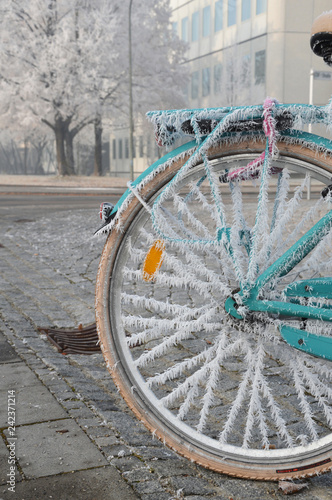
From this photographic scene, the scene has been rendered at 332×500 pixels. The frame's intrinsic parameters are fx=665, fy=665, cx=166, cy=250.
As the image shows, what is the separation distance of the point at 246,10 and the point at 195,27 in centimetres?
713

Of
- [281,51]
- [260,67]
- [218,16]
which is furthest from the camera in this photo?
[218,16]

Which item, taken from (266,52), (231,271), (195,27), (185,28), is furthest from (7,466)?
(185,28)

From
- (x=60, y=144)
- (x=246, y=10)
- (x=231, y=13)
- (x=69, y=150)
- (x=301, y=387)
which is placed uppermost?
(x=231, y=13)

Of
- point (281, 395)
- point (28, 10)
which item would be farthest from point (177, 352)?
point (28, 10)

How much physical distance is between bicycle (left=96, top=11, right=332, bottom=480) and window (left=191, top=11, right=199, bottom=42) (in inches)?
1946

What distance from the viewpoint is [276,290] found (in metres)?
2.10

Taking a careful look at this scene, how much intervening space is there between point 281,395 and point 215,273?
1041 millimetres

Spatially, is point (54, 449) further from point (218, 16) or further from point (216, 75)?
point (218, 16)

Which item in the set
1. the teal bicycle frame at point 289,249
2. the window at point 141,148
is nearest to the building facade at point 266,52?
the window at point 141,148

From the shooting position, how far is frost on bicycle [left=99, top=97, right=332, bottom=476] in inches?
80.3

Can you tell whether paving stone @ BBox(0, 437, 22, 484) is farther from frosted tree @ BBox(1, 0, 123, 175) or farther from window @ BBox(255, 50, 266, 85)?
window @ BBox(255, 50, 266, 85)

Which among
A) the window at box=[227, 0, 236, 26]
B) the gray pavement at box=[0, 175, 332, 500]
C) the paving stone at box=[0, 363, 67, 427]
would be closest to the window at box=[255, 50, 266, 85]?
the window at box=[227, 0, 236, 26]

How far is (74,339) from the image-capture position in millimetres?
4023

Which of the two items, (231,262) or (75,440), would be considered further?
(75,440)
